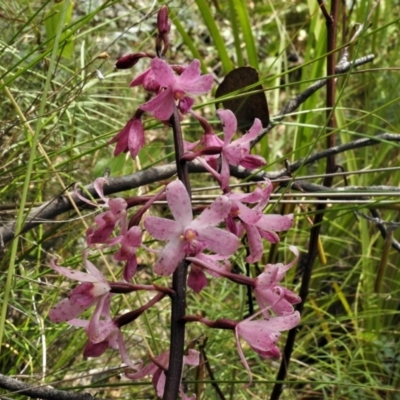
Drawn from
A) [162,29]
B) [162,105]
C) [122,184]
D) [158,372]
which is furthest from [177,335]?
[122,184]

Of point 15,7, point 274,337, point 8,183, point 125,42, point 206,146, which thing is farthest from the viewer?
point 125,42

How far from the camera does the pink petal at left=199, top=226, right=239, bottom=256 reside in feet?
2.53

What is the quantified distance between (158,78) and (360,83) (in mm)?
2331

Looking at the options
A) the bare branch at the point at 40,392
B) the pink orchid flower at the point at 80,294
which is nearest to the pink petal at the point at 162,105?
the pink orchid flower at the point at 80,294

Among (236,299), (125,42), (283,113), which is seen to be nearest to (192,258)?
(283,113)

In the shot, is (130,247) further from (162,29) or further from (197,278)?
(162,29)

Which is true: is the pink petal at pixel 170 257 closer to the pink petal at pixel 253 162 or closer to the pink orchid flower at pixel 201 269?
the pink orchid flower at pixel 201 269

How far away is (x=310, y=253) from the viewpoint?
1.50 meters

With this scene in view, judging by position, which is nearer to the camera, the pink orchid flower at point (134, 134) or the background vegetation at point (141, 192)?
the pink orchid flower at point (134, 134)

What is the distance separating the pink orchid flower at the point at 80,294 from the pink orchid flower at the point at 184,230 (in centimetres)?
9

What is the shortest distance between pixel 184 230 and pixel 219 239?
0.04 m

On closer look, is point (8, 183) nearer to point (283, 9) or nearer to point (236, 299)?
point (236, 299)

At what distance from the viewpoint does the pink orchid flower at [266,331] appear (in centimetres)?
82

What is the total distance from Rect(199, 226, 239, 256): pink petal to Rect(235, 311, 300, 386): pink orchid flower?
0.11 meters
